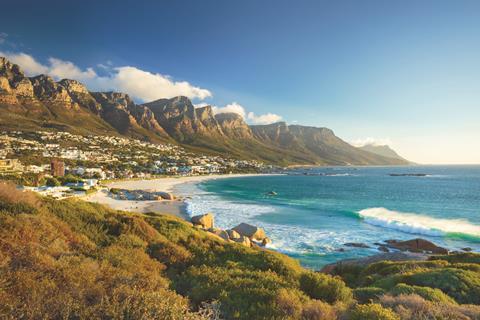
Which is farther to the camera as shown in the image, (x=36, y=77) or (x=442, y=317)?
(x=36, y=77)

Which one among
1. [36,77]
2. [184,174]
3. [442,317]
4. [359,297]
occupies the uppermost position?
[36,77]

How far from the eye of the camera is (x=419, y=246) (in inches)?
1030

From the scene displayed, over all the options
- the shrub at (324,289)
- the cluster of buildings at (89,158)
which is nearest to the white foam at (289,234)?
the shrub at (324,289)

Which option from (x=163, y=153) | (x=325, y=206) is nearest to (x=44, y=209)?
(x=325, y=206)

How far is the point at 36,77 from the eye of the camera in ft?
655

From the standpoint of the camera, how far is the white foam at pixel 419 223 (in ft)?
110

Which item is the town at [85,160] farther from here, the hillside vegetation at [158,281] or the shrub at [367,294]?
the shrub at [367,294]

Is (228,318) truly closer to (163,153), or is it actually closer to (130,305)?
(130,305)

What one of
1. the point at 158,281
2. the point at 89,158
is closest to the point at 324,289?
the point at 158,281

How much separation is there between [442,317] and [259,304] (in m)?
3.33

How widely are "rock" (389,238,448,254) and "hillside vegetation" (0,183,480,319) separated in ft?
53.6

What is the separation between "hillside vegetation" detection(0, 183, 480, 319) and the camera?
414 cm

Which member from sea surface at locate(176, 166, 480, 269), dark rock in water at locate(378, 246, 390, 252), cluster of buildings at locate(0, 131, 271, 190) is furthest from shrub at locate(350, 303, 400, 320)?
cluster of buildings at locate(0, 131, 271, 190)

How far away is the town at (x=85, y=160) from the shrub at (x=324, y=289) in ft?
171
